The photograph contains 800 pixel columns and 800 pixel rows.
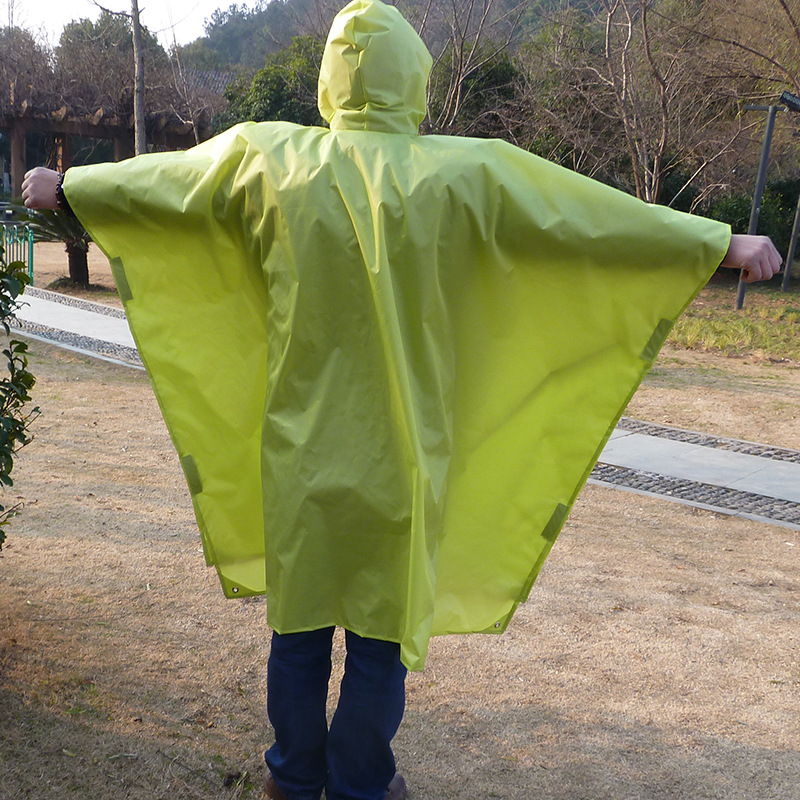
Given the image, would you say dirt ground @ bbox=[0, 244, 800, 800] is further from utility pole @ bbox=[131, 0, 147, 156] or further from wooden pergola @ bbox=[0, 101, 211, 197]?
wooden pergola @ bbox=[0, 101, 211, 197]

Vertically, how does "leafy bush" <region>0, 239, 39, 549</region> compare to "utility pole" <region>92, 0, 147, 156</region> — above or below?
below

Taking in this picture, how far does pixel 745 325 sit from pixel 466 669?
10.7m

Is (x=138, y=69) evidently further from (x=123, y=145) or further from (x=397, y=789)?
(x=397, y=789)

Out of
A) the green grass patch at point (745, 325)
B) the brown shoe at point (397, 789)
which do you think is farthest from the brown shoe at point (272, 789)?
the green grass patch at point (745, 325)

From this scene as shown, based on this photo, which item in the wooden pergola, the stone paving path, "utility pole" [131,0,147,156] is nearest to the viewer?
the stone paving path

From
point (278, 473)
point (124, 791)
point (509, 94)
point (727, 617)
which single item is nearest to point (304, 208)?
point (278, 473)

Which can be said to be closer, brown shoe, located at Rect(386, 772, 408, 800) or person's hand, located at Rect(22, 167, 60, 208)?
person's hand, located at Rect(22, 167, 60, 208)

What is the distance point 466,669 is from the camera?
3086 mm

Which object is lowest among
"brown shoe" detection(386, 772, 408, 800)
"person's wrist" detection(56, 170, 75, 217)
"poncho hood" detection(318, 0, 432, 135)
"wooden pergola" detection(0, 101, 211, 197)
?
"brown shoe" detection(386, 772, 408, 800)

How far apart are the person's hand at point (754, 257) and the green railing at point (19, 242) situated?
12.8 meters

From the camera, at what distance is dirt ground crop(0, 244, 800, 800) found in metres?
2.46

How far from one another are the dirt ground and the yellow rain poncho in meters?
0.72

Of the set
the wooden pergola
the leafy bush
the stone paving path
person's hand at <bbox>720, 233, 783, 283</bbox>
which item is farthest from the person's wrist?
the wooden pergola

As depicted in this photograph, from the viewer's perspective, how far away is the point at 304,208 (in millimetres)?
1763
